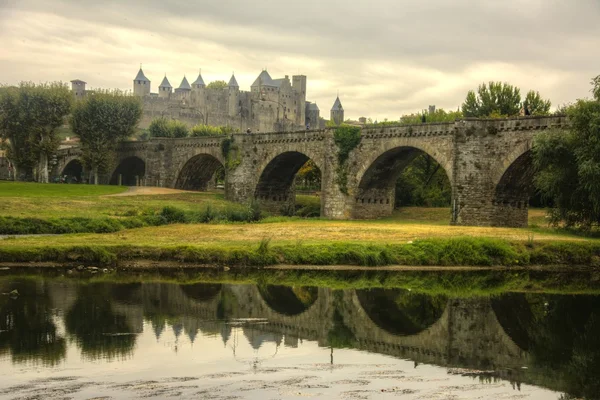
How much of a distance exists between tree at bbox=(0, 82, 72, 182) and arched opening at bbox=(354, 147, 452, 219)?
3028 centimetres

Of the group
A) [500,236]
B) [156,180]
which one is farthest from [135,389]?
[156,180]

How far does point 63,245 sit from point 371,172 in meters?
25.6

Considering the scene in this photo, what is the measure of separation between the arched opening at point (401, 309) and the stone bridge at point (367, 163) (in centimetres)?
1850

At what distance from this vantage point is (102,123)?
74000mm

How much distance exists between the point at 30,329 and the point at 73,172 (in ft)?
229

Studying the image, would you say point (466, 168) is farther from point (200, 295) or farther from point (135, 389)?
point (135, 389)

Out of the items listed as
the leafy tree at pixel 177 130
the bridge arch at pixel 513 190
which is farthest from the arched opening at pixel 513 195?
the leafy tree at pixel 177 130

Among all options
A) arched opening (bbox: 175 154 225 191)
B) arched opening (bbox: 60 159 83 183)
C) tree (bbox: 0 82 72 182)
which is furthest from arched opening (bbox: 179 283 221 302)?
arched opening (bbox: 60 159 83 183)

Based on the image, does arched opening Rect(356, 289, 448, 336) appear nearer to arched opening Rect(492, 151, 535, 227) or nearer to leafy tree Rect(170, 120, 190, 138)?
arched opening Rect(492, 151, 535, 227)

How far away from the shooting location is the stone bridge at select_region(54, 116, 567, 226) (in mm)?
43531

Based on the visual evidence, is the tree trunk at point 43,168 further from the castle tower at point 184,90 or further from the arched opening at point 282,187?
the castle tower at point 184,90

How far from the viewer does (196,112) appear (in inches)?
4897

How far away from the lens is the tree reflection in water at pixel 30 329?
16.5 metres

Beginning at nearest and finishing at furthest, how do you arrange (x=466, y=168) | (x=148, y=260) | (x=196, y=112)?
(x=148, y=260) < (x=466, y=168) < (x=196, y=112)
